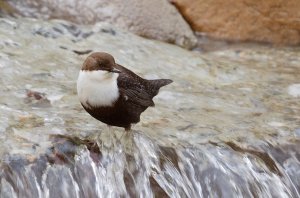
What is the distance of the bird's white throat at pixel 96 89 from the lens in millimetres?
3797

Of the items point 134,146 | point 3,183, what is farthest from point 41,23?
point 3,183

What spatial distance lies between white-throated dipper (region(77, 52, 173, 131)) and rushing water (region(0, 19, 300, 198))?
262 mm

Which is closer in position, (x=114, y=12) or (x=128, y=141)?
(x=128, y=141)

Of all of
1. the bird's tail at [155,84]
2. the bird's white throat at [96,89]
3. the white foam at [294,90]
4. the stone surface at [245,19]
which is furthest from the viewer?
the stone surface at [245,19]

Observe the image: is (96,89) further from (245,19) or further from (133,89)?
(245,19)

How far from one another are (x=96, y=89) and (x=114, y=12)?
338 centimetres

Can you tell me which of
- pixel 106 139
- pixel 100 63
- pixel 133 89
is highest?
pixel 100 63

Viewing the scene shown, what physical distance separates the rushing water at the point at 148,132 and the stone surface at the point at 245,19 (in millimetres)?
1138

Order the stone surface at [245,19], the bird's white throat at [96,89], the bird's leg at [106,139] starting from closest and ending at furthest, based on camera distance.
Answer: the bird's white throat at [96,89], the bird's leg at [106,139], the stone surface at [245,19]

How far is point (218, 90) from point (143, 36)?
1600 mm

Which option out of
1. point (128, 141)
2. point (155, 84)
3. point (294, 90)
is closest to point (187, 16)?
point (294, 90)

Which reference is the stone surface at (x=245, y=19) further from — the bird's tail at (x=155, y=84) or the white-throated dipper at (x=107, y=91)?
the white-throated dipper at (x=107, y=91)

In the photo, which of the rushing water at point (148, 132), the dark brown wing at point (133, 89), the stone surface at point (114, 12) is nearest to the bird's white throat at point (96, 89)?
the dark brown wing at point (133, 89)

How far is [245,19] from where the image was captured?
7496 millimetres
